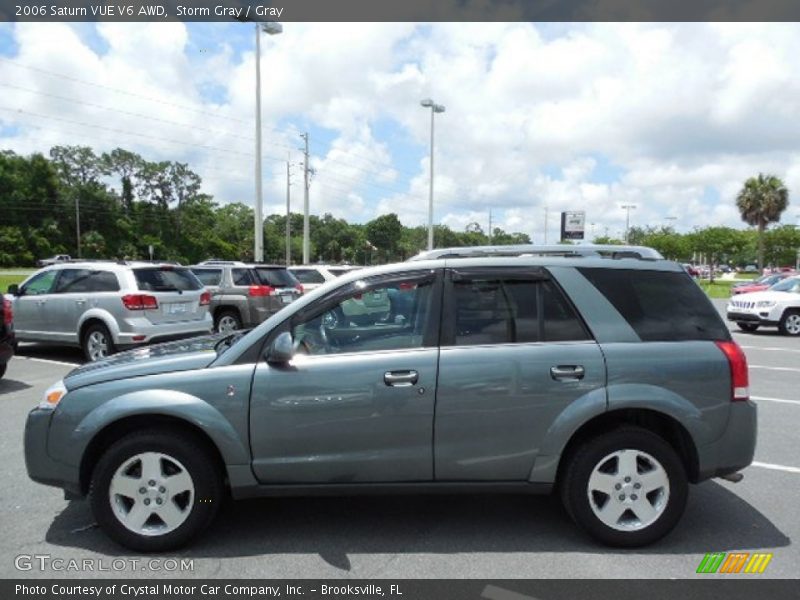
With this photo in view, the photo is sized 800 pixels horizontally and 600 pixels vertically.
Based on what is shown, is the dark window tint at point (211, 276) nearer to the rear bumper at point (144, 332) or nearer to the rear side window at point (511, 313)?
the rear bumper at point (144, 332)

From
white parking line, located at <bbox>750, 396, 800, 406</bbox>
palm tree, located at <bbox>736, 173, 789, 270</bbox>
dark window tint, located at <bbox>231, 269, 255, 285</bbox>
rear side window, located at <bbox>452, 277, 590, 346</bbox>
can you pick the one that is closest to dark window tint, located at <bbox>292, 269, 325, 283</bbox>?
dark window tint, located at <bbox>231, 269, 255, 285</bbox>

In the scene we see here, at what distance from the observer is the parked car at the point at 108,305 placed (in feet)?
30.8

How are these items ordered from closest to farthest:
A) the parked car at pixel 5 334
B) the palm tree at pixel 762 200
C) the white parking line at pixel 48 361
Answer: the parked car at pixel 5 334 → the white parking line at pixel 48 361 → the palm tree at pixel 762 200

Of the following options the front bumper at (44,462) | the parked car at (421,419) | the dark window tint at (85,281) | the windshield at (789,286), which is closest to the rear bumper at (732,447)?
the parked car at (421,419)

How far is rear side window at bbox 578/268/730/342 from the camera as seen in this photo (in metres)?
3.74

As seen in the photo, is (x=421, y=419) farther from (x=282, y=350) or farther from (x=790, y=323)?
(x=790, y=323)

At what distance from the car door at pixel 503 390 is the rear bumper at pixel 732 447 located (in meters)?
0.78

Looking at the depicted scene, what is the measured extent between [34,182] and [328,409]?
92.1 meters

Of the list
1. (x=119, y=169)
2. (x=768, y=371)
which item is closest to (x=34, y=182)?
(x=119, y=169)

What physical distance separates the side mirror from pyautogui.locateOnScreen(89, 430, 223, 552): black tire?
691mm

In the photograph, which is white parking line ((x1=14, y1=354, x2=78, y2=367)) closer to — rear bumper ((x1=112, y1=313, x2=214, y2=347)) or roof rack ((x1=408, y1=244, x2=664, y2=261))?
rear bumper ((x1=112, y1=313, x2=214, y2=347))

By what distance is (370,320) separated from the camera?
4.05 meters
